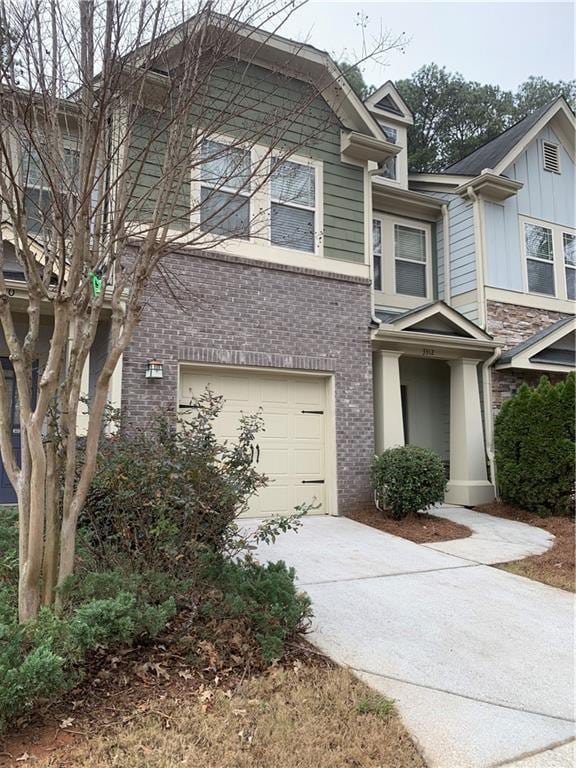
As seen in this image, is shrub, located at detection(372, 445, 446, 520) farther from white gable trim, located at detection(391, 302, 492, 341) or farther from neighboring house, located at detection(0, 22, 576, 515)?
white gable trim, located at detection(391, 302, 492, 341)

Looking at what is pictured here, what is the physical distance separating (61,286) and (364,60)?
2675 millimetres

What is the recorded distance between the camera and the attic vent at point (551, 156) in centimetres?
1198

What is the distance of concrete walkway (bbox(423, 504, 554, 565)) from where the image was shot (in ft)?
21.3

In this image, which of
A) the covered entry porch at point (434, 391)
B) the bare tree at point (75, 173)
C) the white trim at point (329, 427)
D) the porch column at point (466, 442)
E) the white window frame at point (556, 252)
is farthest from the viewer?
the white window frame at point (556, 252)

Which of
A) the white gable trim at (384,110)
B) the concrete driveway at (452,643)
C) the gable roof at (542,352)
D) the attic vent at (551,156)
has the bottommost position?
the concrete driveway at (452,643)

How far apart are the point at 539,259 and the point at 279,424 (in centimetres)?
709

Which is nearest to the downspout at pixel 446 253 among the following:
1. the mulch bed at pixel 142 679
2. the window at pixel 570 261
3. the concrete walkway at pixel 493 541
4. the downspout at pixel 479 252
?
the downspout at pixel 479 252

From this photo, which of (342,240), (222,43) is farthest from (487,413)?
(222,43)

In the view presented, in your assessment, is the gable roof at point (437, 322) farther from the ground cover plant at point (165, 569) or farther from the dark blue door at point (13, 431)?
the dark blue door at point (13, 431)

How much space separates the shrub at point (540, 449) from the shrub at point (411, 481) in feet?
6.06

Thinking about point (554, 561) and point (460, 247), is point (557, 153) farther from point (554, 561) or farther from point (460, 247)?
point (554, 561)

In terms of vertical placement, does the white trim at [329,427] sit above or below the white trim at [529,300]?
below

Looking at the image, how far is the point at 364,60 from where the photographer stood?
153 inches

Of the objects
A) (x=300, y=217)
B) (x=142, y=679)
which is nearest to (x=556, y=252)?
(x=300, y=217)
